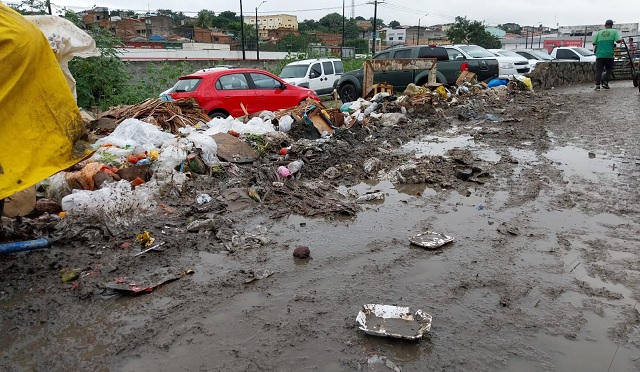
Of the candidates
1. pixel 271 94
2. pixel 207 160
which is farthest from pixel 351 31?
pixel 207 160

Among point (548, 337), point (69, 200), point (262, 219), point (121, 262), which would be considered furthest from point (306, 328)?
point (69, 200)

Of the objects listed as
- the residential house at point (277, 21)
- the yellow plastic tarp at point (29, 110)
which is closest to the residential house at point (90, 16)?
the yellow plastic tarp at point (29, 110)

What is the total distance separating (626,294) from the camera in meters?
3.11

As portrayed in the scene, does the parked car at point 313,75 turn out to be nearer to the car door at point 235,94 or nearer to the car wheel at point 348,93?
the car wheel at point 348,93

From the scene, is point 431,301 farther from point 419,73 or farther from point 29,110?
point 419,73

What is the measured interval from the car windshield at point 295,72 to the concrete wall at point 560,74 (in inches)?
359

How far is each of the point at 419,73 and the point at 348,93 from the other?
2.49m

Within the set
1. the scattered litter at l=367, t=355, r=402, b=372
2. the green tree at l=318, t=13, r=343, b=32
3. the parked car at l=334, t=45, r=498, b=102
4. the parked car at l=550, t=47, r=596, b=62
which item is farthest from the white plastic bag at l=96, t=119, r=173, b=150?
the green tree at l=318, t=13, r=343, b=32

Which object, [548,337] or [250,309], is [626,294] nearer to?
[548,337]

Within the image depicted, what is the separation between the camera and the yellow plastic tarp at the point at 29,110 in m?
2.93

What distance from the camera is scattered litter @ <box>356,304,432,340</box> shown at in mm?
2715

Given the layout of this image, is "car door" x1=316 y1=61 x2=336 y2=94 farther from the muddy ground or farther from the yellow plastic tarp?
the yellow plastic tarp

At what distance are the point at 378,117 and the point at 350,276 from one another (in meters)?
7.45

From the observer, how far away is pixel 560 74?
62.1 feet
